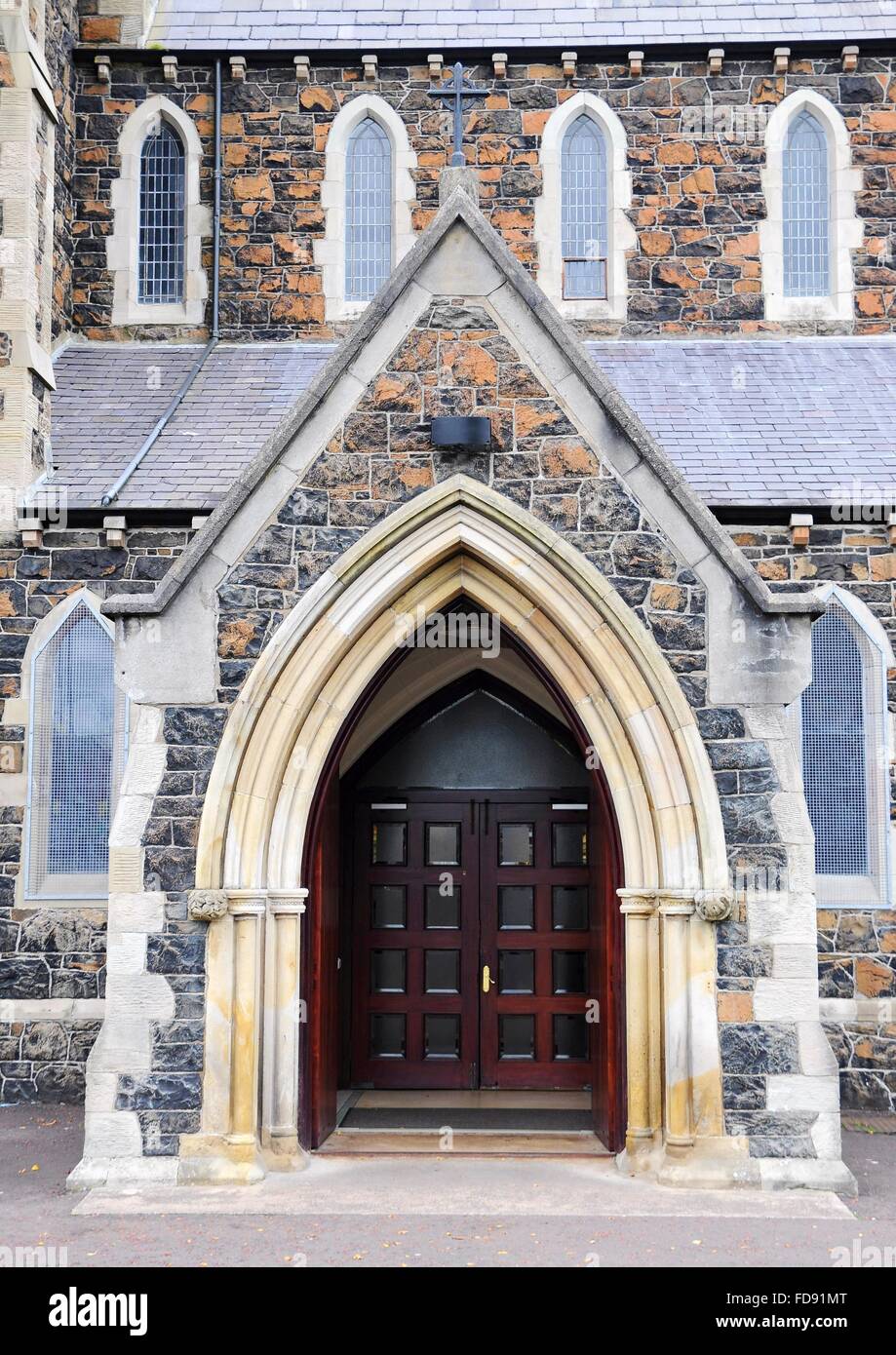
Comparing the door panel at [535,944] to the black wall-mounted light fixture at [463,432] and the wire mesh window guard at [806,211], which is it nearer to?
the black wall-mounted light fixture at [463,432]

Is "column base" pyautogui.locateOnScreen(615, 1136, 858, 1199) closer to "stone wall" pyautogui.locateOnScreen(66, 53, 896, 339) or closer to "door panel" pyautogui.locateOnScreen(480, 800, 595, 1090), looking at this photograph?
"door panel" pyautogui.locateOnScreen(480, 800, 595, 1090)

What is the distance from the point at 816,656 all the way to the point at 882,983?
8.85 feet

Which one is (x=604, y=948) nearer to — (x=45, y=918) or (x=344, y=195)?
(x=45, y=918)

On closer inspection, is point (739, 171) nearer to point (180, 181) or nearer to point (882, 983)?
point (180, 181)

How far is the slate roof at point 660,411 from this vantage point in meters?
11.4

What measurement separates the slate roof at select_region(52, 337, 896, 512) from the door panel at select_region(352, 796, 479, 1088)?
3.22 meters

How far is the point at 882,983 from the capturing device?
1096 cm

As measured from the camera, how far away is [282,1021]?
8594mm

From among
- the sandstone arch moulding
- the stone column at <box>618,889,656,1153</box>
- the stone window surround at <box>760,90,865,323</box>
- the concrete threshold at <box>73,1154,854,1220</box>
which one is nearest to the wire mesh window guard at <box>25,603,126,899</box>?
the sandstone arch moulding

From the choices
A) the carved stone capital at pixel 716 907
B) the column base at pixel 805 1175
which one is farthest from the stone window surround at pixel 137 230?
the column base at pixel 805 1175

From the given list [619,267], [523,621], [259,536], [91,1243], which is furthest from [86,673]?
[619,267]

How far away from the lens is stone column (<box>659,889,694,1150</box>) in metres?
8.22

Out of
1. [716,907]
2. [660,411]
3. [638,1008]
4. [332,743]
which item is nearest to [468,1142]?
[638,1008]

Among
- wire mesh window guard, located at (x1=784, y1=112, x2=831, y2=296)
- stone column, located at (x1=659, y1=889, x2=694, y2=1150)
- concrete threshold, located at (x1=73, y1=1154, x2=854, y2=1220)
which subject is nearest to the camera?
concrete threshold, located at (x1=73, y1=1154, x2=854, y2=1220)
